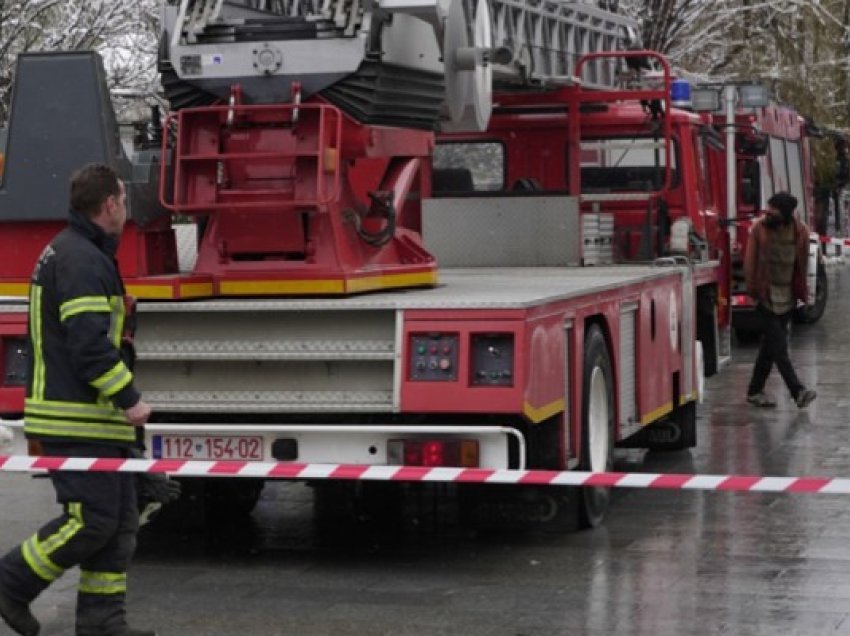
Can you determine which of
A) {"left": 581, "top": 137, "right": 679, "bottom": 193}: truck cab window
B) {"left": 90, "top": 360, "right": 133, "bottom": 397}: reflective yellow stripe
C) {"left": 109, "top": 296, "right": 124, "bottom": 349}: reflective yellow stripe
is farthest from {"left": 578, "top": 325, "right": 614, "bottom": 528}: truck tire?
{"left": 581, "top": 137, "right": 679, "bottom": 193}: truck cab window

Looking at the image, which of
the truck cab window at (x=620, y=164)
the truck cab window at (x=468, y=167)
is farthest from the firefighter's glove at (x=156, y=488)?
the truck cab window at (x=620, y=164)

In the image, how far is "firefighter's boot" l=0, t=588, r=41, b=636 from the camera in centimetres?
767

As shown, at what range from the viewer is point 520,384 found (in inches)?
354

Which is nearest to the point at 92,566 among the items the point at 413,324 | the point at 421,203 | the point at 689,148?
the point at 413,324

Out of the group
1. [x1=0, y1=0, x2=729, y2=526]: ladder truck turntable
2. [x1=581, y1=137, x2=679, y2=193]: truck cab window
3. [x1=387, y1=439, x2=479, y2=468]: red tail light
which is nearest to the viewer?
[x1=387, y1=439, x2=479, y2=468]: red tail light

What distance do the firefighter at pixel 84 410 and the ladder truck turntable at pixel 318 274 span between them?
1749 millimetres

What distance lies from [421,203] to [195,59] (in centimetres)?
416

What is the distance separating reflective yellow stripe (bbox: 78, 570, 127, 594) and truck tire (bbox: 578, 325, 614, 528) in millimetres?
3045

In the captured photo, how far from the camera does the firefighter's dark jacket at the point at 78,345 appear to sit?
24.5 ft

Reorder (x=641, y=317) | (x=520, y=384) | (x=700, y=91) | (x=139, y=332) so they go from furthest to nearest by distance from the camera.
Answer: (x=700, y=91)
(x=641, y=317)
(x=139, y=332)
(x=520, y=384)

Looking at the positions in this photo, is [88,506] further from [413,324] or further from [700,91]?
[700,91]

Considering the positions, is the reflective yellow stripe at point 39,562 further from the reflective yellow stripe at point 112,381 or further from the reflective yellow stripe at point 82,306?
the reflective yellow stripe at point 82,306

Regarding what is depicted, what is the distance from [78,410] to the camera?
25.0 feet

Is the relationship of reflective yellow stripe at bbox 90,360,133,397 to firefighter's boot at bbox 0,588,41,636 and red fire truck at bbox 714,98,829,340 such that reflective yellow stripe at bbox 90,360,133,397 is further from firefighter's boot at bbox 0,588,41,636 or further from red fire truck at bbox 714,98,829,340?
red fire truck at bbox 714,98,829,340
